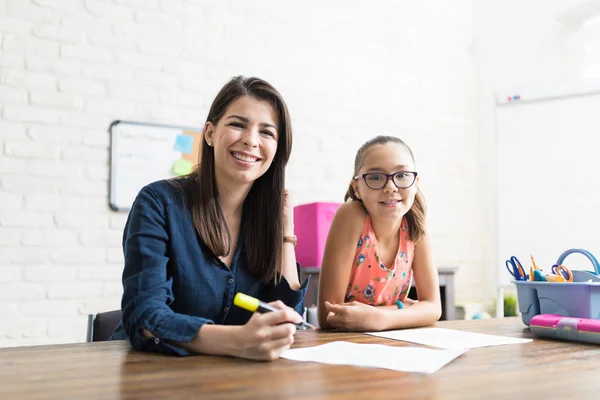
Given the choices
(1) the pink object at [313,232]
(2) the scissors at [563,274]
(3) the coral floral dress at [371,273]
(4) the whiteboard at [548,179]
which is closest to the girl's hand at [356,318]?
(3) the coral floral dress at [371,273]

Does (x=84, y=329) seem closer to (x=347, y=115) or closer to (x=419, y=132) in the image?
(x=347, y=115)

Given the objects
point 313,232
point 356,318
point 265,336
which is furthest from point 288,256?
point 313,232

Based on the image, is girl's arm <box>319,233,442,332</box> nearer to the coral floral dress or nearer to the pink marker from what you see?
the coral floral dress

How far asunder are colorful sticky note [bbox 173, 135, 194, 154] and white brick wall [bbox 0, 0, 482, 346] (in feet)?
0.28

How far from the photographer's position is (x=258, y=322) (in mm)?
927

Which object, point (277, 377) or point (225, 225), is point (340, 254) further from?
point (277, 377)

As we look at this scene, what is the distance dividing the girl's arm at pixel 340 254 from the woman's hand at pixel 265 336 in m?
0.54

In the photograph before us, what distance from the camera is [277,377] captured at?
31.0 inches

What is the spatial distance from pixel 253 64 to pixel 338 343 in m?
2.34

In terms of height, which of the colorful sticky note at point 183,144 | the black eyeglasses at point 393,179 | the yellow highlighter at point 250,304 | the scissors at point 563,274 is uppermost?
the colorful sticky note at point 183,144

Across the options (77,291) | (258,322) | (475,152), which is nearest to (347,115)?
(475,152)

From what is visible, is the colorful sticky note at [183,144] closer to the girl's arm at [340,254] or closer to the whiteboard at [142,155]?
the whiteboard at [142,155]

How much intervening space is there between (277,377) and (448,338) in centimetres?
50

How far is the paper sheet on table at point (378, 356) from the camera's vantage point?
33.8 inches
